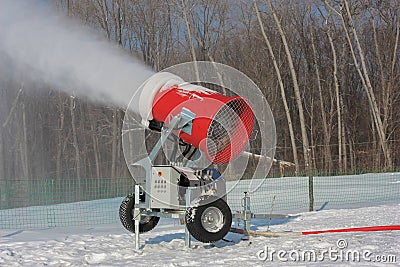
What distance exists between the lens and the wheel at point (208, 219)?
22.4 feet

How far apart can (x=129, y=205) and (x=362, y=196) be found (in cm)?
997

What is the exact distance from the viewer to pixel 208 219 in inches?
276

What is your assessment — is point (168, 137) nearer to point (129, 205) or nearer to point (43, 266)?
point (129, 205)

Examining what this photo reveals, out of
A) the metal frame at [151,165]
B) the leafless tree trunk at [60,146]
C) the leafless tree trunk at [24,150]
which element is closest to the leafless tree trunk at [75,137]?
the leafless tree trunk at [60,146]

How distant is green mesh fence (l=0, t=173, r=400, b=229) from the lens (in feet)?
45.4

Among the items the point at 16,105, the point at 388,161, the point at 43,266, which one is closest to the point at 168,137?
the point at 43,266

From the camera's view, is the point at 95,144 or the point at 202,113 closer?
the point at 202,113

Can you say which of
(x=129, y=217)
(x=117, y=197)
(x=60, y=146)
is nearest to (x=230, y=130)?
(x=129, y=217)

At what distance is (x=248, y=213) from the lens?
7.87 m

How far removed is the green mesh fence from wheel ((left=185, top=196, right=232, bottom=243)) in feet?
19.0

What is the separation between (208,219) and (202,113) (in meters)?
1.50

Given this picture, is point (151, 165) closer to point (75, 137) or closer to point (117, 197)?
point (117, 197)

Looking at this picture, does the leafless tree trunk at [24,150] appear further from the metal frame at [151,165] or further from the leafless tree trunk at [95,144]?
the metal frame at [151,165]

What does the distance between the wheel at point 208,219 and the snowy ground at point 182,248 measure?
0.26 metres
